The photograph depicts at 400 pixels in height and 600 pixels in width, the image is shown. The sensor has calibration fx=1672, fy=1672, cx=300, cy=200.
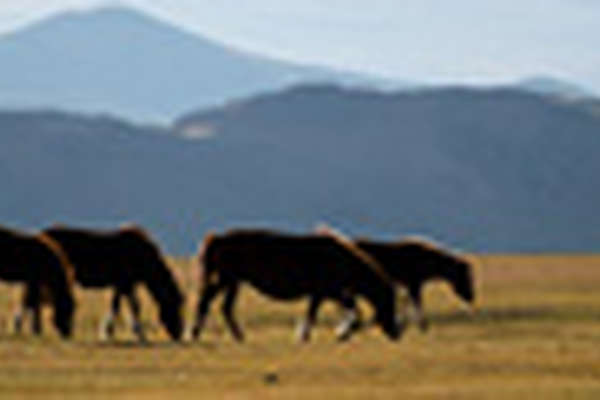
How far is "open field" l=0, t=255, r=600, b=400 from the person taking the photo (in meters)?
22.1

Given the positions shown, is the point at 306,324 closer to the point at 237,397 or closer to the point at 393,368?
the point at 393,368

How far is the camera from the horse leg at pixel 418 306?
41250mm

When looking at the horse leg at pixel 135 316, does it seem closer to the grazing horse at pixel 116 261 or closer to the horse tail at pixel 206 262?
the grazing horse at pixel 116 261

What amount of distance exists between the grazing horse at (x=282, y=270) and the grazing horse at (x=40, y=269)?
2.79 metres

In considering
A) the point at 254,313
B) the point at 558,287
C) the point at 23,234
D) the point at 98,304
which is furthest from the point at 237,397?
the point at 558,287

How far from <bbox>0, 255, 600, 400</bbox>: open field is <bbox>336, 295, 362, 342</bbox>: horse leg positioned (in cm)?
45

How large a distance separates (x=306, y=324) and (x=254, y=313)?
57.5ft

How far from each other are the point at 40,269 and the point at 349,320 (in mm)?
6546

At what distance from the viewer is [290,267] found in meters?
35.0

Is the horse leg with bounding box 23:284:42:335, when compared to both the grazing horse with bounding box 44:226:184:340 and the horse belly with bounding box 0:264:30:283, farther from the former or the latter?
the grazing horse with bounding box 44:226:184:340

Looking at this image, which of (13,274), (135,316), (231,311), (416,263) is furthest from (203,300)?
(416,263)

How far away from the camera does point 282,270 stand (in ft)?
115

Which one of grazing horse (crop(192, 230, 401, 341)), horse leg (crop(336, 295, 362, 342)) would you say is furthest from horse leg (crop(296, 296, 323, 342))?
horse leg (crop(336, 295, 362, 342))

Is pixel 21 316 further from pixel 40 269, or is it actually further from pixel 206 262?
pixel 206 262
